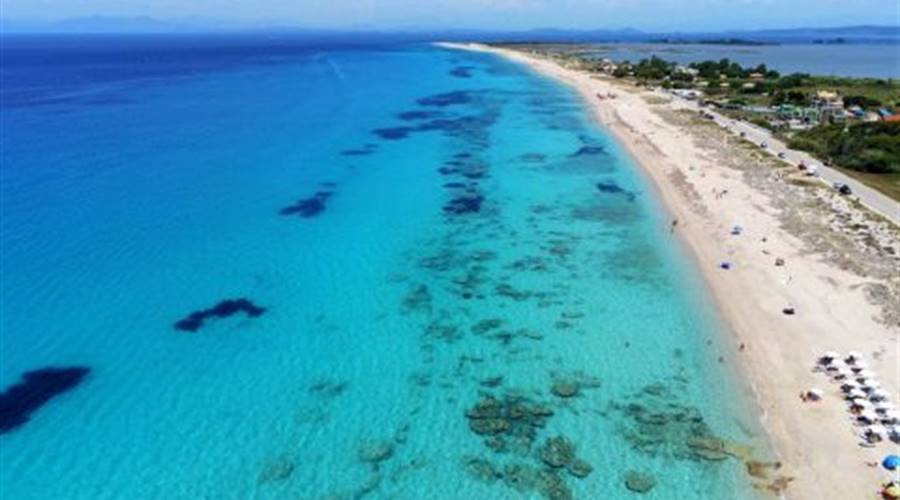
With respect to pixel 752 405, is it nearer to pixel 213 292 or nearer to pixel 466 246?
pixel 466 246

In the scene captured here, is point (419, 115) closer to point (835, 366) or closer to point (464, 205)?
point (464, 205)

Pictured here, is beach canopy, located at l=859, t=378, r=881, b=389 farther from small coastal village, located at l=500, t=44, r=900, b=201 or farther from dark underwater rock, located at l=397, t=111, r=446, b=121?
dark underwater rock, located at l=397, t=111, r=446, b=121

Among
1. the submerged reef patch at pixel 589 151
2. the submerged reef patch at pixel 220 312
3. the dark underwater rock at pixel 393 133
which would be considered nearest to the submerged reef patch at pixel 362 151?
the dark underwater rock at pixel 393 133

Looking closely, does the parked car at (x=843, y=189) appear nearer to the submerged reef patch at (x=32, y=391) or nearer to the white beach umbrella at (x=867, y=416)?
the white beach umbrella at (x=867, y=416)

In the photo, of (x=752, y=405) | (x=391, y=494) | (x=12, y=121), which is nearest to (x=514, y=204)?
(x=752, y=405)

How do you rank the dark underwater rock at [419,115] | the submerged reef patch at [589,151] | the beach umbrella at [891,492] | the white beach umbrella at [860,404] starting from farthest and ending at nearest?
the dark underwater rock at [419,115]
the submerged reef patch at [589,151]
the white beach umbrella at [860,404]
the beach umbrella at [891,492]

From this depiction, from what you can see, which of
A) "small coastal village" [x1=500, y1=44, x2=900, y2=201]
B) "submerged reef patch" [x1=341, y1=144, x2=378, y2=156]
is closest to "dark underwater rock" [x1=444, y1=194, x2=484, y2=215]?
"submerged reef patch" [x1=341, y1=144, x2=378, y2=156]
